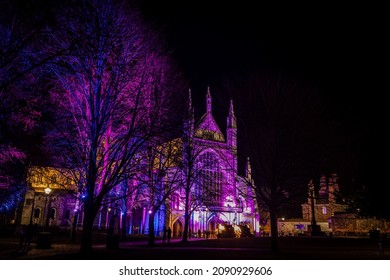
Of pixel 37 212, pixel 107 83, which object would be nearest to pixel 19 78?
pixel 107 83

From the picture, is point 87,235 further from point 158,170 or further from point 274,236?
point 158,170

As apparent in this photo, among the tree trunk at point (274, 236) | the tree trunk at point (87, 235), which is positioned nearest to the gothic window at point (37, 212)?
the tree trunk at point (87, 235)

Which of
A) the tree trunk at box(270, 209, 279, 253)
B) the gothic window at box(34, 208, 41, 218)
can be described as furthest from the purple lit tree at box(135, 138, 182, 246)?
the gothic window at box(34, 208, 41, 218)

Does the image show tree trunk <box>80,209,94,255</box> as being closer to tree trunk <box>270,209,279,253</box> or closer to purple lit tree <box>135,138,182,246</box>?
purple lit tree <box>135,138,182,246</box>

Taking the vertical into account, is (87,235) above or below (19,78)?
below

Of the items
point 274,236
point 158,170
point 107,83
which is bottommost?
point 274,236

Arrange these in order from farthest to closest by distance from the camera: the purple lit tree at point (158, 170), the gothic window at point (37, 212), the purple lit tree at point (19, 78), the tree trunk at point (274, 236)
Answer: the gothic window at point (37, 212) < the purple lit tree at point (158, 170) < the tree trunk at point (274, 236) < the purple lit tree at point (19, 78)

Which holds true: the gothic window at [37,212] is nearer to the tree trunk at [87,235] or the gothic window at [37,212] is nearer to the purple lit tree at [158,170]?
the purple lit tree at [158,170]

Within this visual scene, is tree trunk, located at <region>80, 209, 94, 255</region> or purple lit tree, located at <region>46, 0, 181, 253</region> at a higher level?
purple lit tree, located at <region>46, 0, 181, 253</region>

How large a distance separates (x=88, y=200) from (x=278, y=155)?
33.3 feet

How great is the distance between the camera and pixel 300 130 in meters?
18.4

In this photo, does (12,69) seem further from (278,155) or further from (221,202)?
(221,202)

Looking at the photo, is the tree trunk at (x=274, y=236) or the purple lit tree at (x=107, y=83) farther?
the tree trunk at (x=274, y=236)
